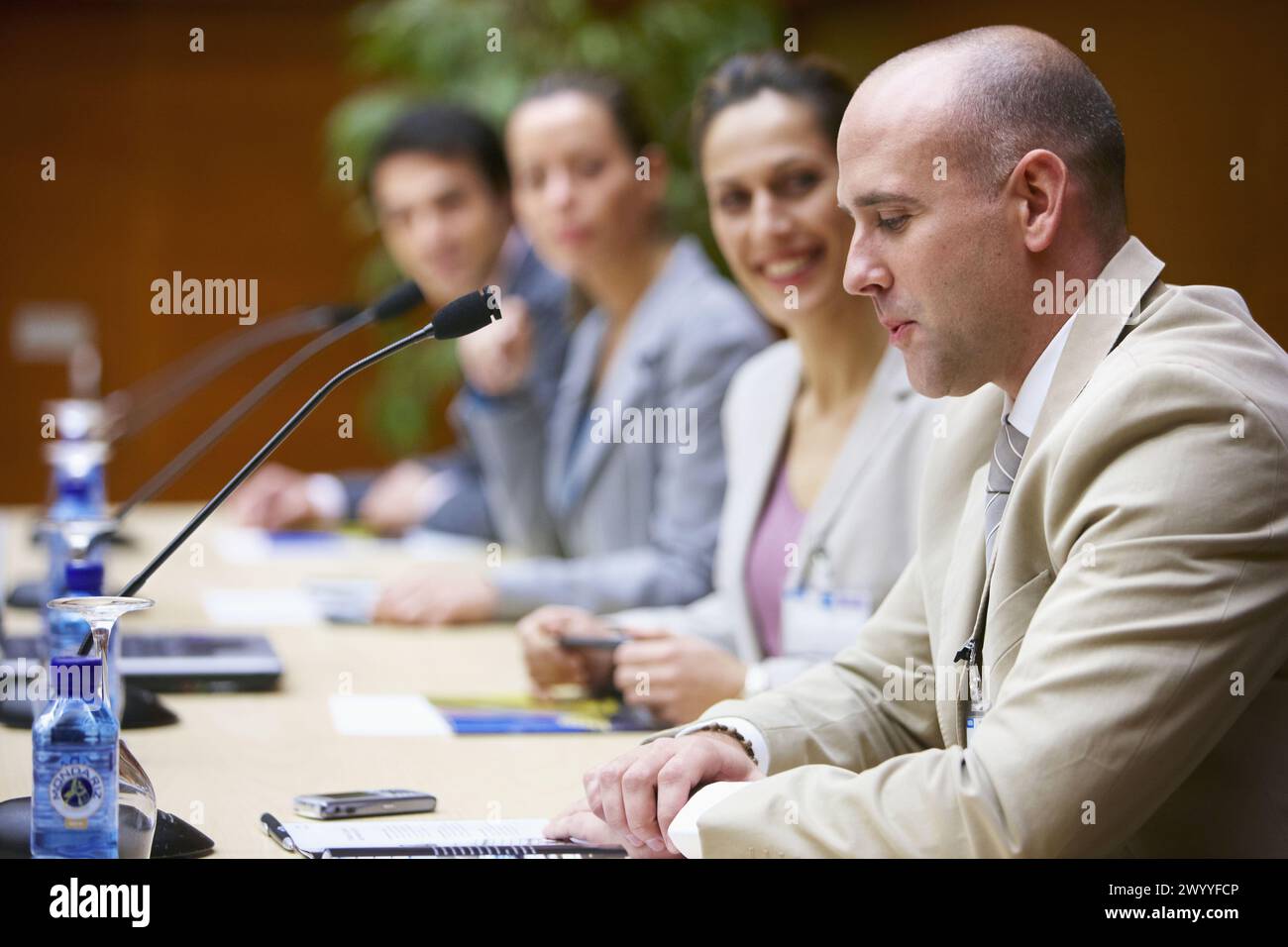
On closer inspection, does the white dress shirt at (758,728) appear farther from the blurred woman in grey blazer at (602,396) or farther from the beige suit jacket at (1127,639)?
the blurred woman in grey blazer at (602,396)

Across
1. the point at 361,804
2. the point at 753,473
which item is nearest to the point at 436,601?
the point at 753,473

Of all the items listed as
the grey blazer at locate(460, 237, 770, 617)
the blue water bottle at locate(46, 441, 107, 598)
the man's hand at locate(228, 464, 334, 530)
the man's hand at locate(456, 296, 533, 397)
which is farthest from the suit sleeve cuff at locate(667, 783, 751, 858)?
the man's hand at locate(228, 464, 334, 530)

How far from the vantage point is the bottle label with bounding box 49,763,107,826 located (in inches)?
48.9

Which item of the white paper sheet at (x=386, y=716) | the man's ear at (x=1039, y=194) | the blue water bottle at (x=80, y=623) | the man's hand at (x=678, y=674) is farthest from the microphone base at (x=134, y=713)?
the man's ear at (x=1039, y=194)

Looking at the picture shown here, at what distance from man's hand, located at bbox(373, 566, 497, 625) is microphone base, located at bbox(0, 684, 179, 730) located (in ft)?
2.65

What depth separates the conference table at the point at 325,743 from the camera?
5.00 ft

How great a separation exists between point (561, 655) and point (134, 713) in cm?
57

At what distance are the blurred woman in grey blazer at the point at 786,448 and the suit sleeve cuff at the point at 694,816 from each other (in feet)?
2.08

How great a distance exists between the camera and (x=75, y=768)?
4.06 ft

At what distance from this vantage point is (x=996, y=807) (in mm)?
1077

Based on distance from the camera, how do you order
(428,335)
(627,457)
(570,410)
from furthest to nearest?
(570,410) → (627,457) → (428,335)

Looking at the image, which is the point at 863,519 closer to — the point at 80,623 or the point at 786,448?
the point at 786,448
